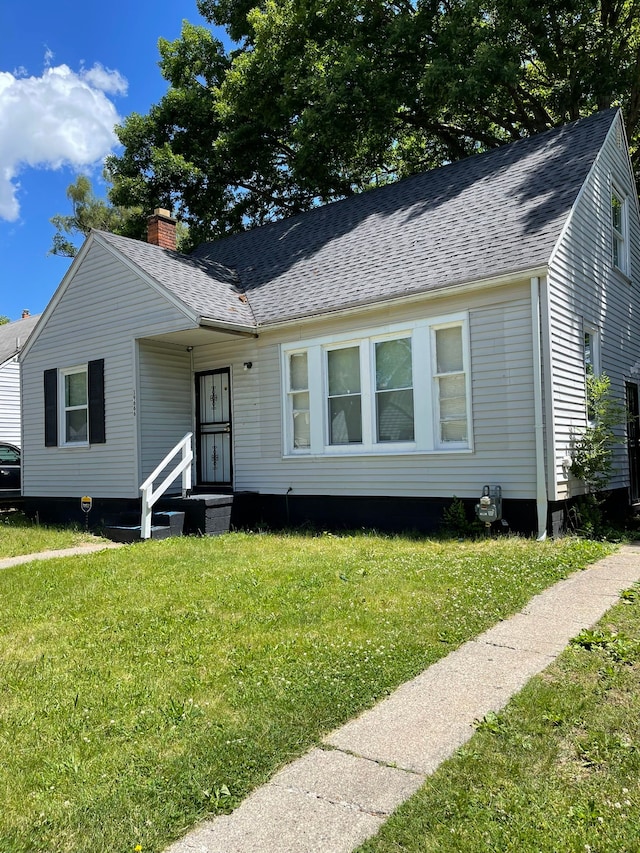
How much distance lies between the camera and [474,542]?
834cm

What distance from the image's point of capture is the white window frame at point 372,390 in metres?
9.20

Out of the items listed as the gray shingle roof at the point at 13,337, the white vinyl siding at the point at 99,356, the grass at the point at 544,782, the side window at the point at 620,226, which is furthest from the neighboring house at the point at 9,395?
the grass at the point at 544,782

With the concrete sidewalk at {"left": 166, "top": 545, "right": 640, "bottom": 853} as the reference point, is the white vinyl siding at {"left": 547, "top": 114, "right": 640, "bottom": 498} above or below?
above

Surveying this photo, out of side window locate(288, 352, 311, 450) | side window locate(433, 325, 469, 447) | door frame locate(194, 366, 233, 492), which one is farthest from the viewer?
door frame locate(194, 366, 233, 492)

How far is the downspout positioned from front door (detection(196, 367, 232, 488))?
19.0 ft

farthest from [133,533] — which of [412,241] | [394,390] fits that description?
[412,241]

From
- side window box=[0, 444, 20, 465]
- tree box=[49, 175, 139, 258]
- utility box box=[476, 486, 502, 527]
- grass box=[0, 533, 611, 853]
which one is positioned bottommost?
grass box=[0, 533, 611, 853]

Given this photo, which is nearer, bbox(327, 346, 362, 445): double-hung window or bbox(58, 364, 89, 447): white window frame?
bbox(327, 346, 362, 445): double-hung window

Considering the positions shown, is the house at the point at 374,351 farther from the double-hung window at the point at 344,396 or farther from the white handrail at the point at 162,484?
the white handrail at the point at 162,484

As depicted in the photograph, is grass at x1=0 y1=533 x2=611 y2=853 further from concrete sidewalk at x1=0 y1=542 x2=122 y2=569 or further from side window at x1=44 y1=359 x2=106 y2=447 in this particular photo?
side window at x1=44 y1=359 x2=106 y2=447

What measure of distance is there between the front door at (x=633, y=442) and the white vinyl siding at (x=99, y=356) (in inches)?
327

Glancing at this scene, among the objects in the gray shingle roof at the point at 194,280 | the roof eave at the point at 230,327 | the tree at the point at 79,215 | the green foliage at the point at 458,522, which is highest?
the tree at the point at 79,215

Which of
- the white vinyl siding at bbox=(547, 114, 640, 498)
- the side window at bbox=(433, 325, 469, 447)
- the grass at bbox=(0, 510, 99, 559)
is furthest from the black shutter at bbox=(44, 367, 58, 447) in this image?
the white vinyl siding at bbox=(547, 114, 640, 498)

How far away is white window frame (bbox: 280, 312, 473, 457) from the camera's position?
9203 millimetres
